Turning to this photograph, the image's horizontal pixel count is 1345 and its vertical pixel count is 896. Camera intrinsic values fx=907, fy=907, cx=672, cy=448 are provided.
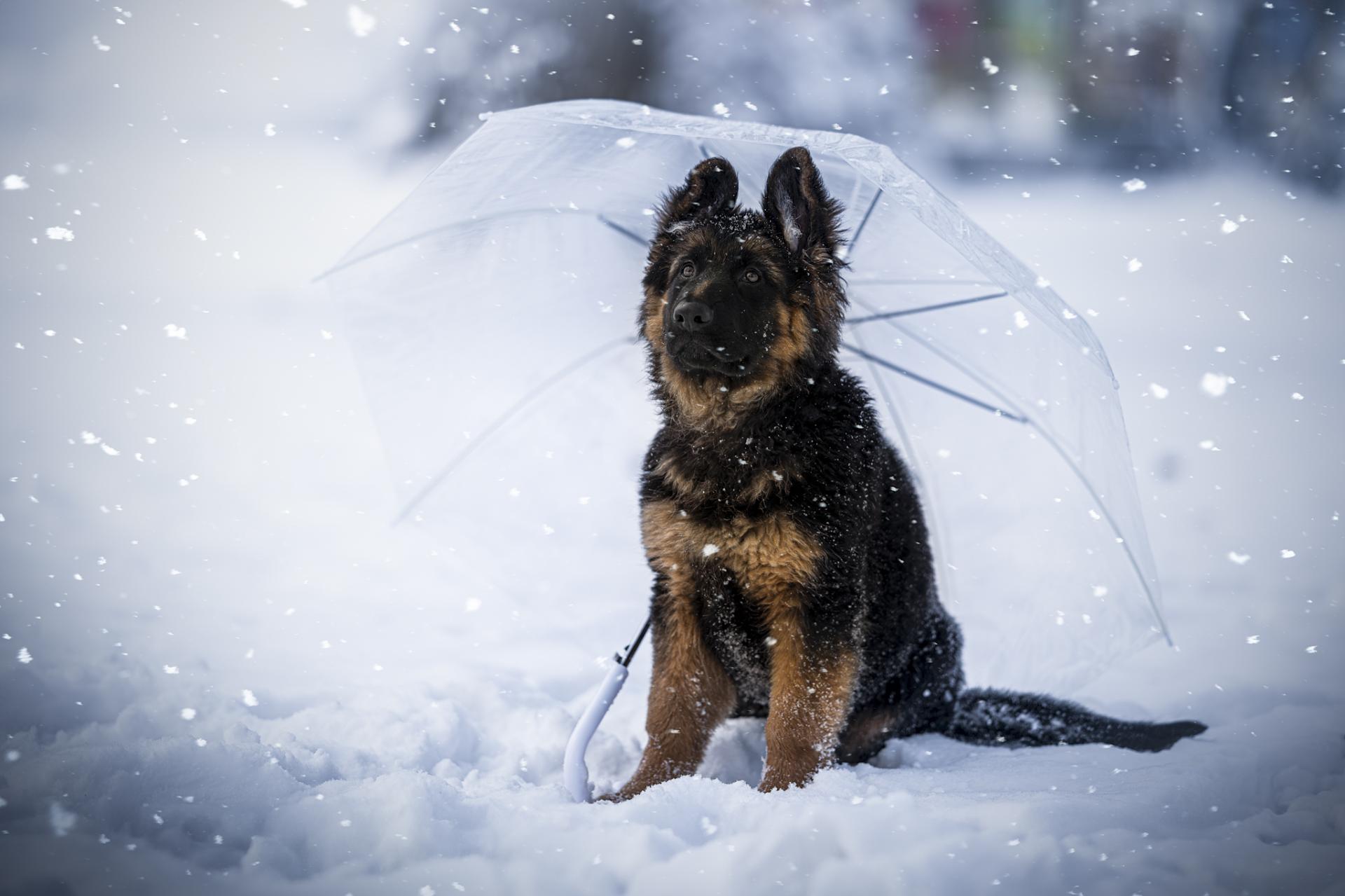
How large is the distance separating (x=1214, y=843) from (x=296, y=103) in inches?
431

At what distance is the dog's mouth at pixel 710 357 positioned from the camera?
9.34 ft

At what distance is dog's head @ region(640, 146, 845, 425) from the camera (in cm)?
285

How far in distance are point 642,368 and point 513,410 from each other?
52cm

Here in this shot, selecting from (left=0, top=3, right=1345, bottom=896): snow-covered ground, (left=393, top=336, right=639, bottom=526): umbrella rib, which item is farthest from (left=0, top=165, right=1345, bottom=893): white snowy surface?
(left=393, top=336, right=639, bottom=526): umbrella rib

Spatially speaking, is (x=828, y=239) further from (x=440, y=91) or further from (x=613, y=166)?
(x=440, y=91)

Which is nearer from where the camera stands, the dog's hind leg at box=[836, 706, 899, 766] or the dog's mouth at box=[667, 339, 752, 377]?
the dog's mouth at box=[667, 339, 752, 377]

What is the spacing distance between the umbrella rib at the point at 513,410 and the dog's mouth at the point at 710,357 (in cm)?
59

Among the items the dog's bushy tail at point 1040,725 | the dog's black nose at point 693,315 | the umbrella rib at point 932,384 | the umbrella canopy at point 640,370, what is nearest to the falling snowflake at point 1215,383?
the dog's bushy tail at point 1040,725

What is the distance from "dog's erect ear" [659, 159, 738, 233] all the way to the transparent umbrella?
0.19m

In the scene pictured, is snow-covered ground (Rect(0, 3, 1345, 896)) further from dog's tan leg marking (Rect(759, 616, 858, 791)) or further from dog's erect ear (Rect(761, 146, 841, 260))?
dog's erect ear (Rect(761, 146, 841, 260))

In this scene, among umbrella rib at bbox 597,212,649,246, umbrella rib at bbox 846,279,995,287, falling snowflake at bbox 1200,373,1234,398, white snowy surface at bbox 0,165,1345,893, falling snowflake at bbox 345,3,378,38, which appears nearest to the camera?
white snowy surface at bbox 0,165,1345,893

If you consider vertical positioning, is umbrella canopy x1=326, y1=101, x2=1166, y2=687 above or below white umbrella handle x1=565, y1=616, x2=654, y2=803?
above

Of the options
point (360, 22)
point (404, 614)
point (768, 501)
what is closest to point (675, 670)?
point (768, 501)

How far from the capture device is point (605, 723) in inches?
144
